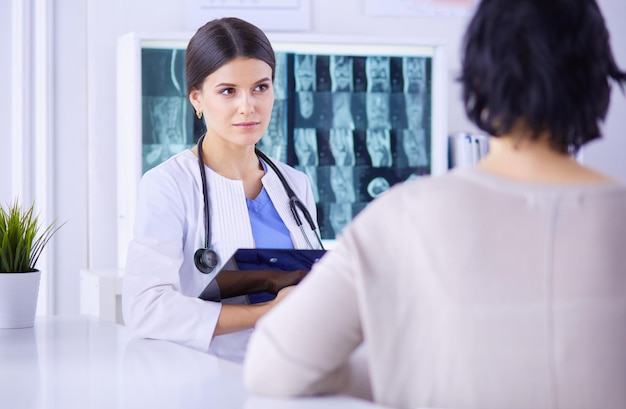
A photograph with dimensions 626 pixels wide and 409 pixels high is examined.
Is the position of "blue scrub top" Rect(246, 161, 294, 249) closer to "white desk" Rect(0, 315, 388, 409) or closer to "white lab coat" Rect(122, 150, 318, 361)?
"white lab coat" Rect(122, 150, 318, 361)

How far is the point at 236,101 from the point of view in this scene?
2.18 meters

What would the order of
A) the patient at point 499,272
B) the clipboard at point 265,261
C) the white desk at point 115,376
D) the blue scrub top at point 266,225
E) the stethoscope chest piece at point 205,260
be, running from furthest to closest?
the blue scrub top at point 266,225
the stethoscope chest piece at point 205,260
the clipboard at point 265,261
the white desk at point 115,376
the patient at point 499,272

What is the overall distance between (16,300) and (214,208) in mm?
514

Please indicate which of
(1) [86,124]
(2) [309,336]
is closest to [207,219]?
(2) [309,336]

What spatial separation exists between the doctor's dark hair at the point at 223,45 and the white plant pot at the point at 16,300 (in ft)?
2.20

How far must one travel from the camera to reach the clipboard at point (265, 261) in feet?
5.50

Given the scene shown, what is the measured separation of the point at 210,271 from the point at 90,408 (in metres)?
0.76

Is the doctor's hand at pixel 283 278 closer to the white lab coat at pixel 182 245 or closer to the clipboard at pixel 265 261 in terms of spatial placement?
the clipboard at pixel 265 261

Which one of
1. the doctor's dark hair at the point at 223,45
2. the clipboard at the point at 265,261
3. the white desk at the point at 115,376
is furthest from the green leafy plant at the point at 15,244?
the doctor's dark hair at the point at 223,45

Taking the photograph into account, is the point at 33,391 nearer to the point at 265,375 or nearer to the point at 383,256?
the point at 265,375

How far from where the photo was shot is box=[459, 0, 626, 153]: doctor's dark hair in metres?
0.89

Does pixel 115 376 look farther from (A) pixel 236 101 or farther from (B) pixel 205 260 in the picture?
(A) pixel 236 101

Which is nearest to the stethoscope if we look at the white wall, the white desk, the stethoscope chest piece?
the stethoscope chest piece

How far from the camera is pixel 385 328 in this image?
913 millimetres
